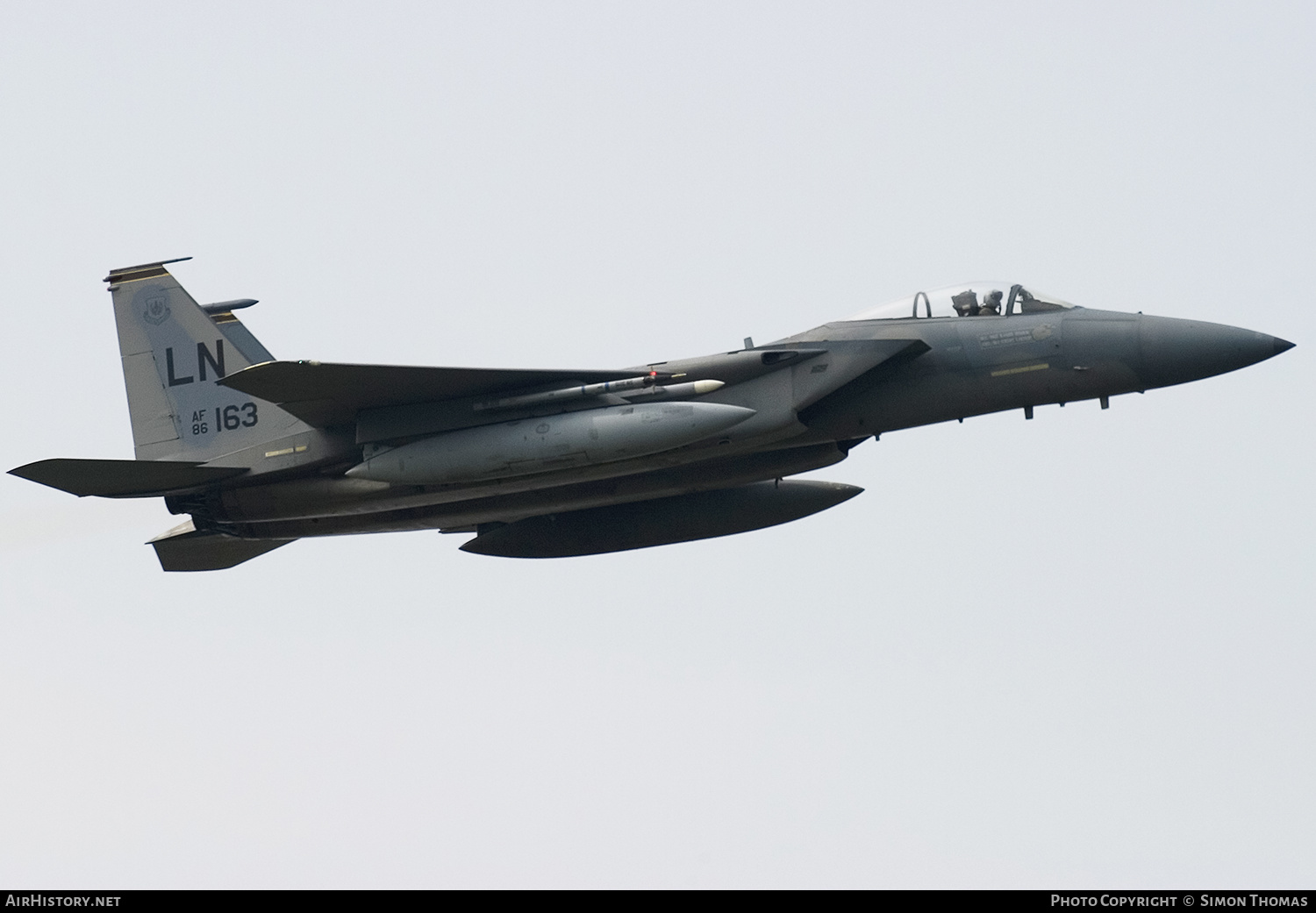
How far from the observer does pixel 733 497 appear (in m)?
21.1

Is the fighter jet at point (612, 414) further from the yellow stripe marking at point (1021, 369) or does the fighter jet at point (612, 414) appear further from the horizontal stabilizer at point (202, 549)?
the horizontal stabilizer at point (202, 549)

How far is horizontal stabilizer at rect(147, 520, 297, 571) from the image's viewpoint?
21.5m

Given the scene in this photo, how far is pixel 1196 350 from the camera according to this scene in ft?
58.7

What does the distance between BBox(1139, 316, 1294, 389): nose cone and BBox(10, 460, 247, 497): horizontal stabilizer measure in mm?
10422

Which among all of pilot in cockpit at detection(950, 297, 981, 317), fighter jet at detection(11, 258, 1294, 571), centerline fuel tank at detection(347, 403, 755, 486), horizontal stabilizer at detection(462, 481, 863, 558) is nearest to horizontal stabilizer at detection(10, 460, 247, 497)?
fighter jet at detection(11, 258, 1294, 571)

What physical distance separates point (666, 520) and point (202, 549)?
6.09 m

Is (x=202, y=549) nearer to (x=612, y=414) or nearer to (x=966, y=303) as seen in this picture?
(x=612, y=414)

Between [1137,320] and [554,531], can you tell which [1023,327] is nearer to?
[1137,320]

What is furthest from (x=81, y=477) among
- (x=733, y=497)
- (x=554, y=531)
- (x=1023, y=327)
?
(x=1023, y=327)

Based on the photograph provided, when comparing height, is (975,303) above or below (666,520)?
above

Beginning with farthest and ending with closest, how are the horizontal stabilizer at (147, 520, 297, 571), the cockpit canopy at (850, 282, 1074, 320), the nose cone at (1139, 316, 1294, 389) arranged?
the horizontal stabilizer at (147, 520, 297, 571) → the cockpit canopy at (850, 282, 1074, 320) → the nose cone at (1139, 316, 1294, 389)

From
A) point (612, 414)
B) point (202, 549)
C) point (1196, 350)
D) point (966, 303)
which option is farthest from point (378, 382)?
point (1196, 350)

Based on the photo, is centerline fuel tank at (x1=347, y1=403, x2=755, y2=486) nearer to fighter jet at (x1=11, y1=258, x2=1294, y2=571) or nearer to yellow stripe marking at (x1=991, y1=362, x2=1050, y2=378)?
fighter jet at (x1=11, y1=258, x2=1294, y2=571)
